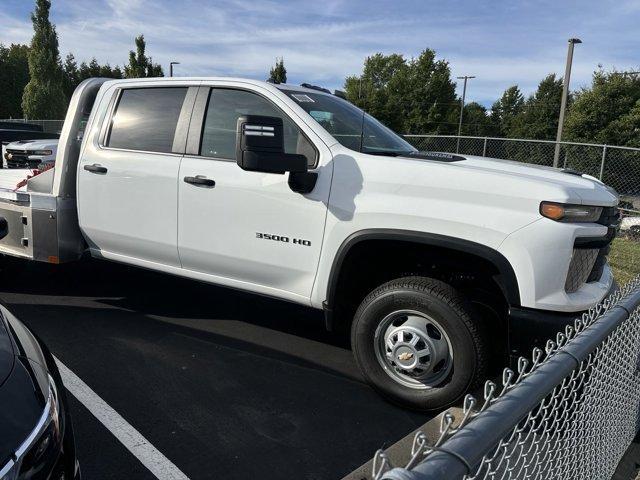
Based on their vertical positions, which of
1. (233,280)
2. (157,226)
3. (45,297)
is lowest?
(45,297)

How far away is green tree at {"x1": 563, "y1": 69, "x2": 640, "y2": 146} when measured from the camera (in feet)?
72.0

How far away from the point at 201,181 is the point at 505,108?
6549cm

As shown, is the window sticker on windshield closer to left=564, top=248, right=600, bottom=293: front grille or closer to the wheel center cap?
the wheel center cap

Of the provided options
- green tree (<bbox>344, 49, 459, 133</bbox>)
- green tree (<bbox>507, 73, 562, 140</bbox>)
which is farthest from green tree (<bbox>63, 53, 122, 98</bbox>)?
green tree (<bbox>507, 73, 562, 140</bbox>)

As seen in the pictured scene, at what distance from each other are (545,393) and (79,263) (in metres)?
6.36

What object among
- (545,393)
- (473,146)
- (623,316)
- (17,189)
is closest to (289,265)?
(623,316)

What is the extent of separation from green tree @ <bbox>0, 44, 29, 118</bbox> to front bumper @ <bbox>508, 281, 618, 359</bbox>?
174 feet

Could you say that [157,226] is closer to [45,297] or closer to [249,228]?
[249,228]

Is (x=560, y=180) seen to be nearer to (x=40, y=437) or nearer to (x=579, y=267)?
(x=579, y=267)

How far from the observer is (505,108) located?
6397 cm

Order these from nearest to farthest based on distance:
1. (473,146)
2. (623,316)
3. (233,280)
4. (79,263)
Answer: (623,316)
(233,280)
(79,263)
(473,146)

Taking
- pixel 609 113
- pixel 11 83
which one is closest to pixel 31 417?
pixel 609 113

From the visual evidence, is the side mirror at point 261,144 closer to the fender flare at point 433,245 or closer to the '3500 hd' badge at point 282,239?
the '3500 hd' badge at point 282,239

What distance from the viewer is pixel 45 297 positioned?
5504 millimetres
